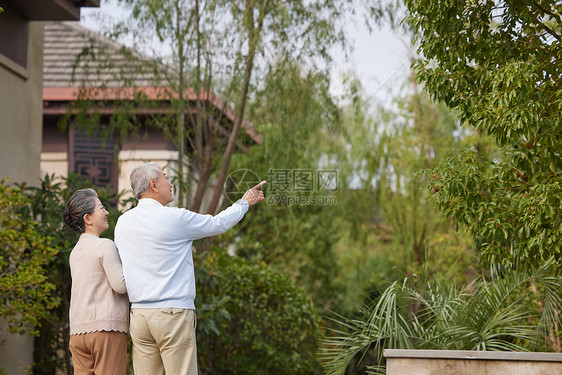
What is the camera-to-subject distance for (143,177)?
371cm

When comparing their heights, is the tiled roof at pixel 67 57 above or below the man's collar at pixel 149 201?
above

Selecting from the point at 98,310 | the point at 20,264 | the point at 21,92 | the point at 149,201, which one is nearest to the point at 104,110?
the point at 21,92

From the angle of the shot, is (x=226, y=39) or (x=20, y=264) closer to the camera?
(x=20, y=264)

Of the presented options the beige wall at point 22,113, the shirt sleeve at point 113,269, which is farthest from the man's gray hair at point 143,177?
the beige wall at point 22,113

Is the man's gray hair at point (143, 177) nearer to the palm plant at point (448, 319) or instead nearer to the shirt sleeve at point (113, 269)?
the shirt sleeve at point (113, 269)

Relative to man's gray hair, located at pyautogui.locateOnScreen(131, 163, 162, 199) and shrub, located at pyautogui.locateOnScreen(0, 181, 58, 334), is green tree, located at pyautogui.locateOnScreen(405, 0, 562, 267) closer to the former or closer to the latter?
man's gray hair, located at pyautogui.locateOnScreen(131, 163, 162, 199)

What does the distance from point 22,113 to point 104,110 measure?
1913 mm

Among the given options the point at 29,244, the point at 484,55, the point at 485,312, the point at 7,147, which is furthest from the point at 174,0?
the point at 485,312

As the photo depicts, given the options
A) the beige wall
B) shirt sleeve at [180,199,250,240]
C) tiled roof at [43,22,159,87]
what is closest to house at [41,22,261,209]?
tiled roof at [43,22,159,87]

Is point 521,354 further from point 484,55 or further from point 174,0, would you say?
point 174,0

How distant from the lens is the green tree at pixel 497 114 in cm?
472

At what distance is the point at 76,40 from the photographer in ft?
44.4

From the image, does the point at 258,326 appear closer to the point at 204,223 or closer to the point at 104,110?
the point at 104,110

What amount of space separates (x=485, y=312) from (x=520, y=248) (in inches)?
34.8
